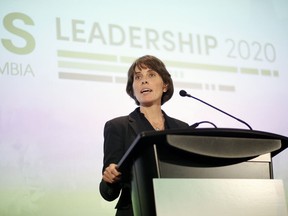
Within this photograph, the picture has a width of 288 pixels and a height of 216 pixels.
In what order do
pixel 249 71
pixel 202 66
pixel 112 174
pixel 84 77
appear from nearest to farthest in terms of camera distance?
pixel 112 174
pixel 84 77
pixel 202 66
pixel 249 71

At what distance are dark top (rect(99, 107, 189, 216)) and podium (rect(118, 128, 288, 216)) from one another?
20 centimetres

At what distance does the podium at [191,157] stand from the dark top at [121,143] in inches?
8.0

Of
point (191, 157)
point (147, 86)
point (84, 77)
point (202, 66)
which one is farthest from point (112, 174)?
point (202, 66)

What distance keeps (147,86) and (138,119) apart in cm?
18

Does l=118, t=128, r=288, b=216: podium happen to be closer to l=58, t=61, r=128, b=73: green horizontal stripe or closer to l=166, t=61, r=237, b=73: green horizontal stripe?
l=58, t=61, r=128, b=73: green horizontal stripe

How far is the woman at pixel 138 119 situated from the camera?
176 centimetres

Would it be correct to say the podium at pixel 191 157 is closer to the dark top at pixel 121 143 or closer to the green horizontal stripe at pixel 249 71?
the dark top at pixel 121 143

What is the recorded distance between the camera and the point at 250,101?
3258 mm

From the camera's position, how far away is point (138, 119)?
2006 mm

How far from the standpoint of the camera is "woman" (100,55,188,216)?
1762 millimetres

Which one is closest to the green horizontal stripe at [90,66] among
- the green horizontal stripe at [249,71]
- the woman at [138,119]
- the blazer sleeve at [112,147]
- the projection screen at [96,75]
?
the projection screen at [96,75]

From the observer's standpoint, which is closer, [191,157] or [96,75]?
[191,157]

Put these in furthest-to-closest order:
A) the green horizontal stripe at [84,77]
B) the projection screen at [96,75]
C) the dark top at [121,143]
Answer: the green horizontal stripe at [84,77], the projection screen at [96,75], the dark top at [121,143]

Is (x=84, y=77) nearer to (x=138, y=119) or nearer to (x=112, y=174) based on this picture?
(x=138, y=119)
